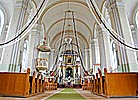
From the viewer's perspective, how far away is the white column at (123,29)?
609 centimetres

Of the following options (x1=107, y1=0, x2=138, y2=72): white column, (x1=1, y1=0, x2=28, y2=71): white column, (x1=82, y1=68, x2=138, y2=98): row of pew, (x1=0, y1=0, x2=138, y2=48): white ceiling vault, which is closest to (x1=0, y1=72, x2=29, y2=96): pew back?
(x1=1, y1=0, x2=28, y2=71): white column

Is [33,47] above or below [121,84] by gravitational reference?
above

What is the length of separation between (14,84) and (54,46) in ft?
42.7

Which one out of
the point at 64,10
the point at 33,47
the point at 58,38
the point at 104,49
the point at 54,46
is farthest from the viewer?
the point at 58,38

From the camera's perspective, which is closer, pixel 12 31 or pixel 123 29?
pixel 123 29

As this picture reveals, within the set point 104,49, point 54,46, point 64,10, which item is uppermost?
point 64,10

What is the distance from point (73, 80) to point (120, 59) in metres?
13.7

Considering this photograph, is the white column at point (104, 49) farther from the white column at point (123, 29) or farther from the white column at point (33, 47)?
the white column at point (33, 47)

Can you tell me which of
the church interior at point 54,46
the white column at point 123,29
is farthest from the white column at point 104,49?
the white column at point 123,29

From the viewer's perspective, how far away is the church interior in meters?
4.73

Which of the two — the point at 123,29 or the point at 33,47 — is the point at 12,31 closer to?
the point at 33,47

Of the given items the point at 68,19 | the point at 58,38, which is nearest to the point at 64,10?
the point at 68,19

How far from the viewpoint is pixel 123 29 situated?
21.5 ft

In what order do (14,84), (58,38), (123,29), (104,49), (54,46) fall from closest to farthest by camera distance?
(14,84), (123,29), (104,49), (54,46), (58,38)
